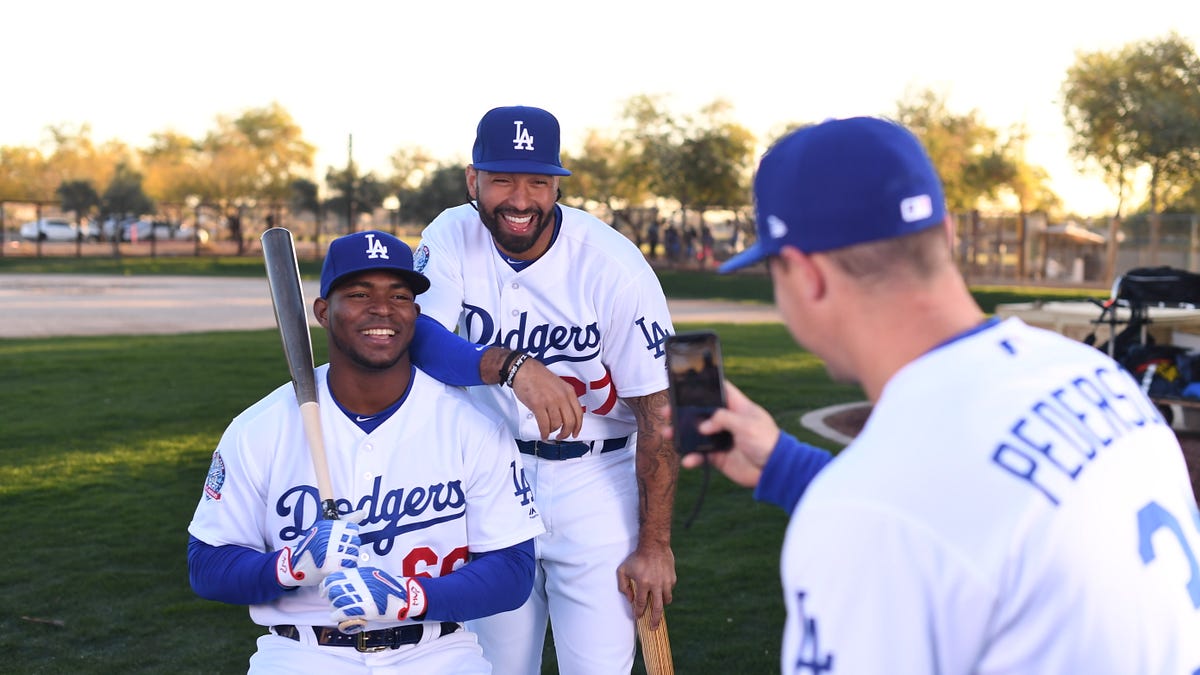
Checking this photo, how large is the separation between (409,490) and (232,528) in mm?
553

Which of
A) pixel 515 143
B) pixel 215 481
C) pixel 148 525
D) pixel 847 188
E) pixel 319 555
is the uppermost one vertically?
pixel 515 143

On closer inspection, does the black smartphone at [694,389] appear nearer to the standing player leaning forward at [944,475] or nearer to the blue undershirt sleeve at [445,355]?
the standing player leaning forward at [944,475]

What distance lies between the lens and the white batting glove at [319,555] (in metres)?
3.31

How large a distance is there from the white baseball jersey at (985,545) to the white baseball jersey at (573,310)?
8.49 ft

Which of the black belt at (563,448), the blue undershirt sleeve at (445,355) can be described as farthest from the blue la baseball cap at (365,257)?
the black belt at (563,448)

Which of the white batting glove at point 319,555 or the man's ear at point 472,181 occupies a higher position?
the man's ear at point 472,181

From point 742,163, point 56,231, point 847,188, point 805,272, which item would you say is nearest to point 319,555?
point 805,272

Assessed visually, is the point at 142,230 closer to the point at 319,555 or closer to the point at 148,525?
the point at 148,525

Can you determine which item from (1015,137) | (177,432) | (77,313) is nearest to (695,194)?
(1015,137)

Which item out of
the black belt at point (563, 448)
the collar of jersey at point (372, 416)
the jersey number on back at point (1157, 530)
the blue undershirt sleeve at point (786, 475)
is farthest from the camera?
the black belt at point (563, 448)

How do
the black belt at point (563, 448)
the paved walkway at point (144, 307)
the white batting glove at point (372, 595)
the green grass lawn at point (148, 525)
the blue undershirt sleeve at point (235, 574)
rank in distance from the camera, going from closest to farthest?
the white batting glove at point (372, 595) < the blue undershirt sleeve at point (235, 574) < the black belt at point (563, 448) < the green grass lawn at point (148, 525) < the paved walkway at point (144, 307)

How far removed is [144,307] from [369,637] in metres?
22.0

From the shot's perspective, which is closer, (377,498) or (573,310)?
(377,498)

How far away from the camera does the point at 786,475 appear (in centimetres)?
218
